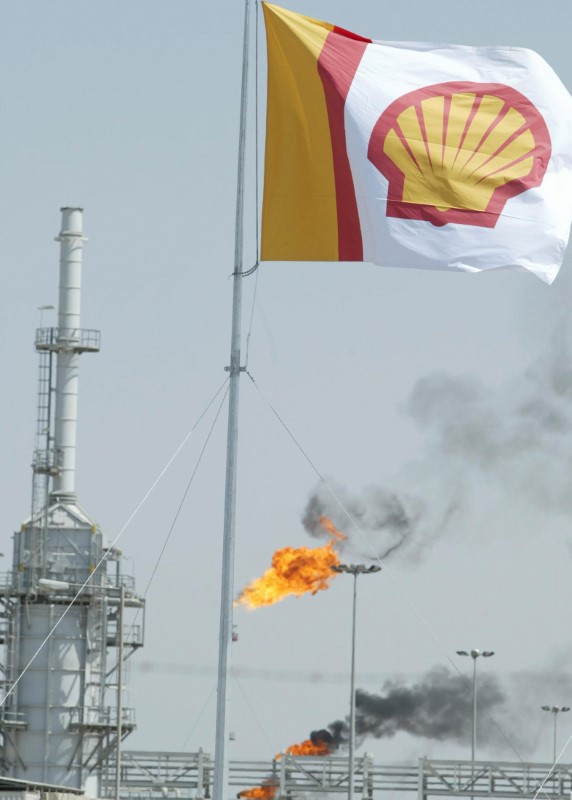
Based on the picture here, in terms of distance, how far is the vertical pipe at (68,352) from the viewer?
98562mm

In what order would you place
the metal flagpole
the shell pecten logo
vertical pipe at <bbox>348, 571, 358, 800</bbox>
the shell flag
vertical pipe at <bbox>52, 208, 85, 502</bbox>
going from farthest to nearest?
vertical pipe at <bbox>52, 208, 85, 502</bbox> < vertical pipe at <bbox>348, 571, 358, 800</bbox> < the shell pecten logo < the shell flag < the metal flagpole

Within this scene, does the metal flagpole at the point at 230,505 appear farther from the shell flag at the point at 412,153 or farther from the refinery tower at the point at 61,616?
the refinery tower at the point at 61,616

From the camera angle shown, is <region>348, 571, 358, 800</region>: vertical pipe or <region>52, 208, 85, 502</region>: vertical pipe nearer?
<region>348, 571, 358, 800</region>: vertical pipe

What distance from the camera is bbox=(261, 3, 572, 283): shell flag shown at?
30.2 metres

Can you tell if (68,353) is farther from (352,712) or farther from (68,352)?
(352,712)

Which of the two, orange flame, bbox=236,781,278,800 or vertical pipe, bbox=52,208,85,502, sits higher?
vertical pipe, bbox=52,208,85,502

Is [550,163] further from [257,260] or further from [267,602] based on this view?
[267,602]

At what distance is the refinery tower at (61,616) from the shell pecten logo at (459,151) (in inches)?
2602

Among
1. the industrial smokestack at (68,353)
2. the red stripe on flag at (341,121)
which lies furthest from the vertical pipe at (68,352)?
the red stripe on flag at (341,121)

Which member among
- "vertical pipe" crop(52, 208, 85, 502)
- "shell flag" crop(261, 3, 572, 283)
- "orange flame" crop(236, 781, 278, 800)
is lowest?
"orange flame" crop(236, 781, 278, 800)

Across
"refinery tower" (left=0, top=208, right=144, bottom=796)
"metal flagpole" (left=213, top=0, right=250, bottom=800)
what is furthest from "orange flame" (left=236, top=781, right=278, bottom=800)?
"metal flagpole" (left=213, top=0, right=250, bottom=800)

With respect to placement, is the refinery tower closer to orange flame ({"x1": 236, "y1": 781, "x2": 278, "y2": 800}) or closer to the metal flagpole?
orange flame ({"x1": 236, "y1": 781, "x2": 278, "y2": 800})

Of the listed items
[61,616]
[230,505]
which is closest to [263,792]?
[61,616]

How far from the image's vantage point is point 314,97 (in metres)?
30.5
